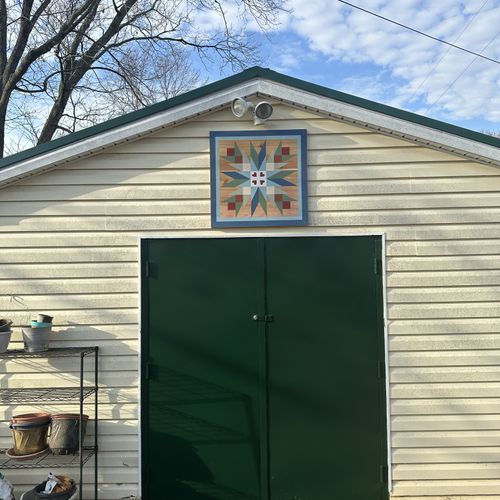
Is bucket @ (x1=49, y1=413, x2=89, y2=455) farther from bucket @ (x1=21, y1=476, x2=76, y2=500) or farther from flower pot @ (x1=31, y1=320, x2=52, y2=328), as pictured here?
flower pot @ (x1=31, y1=320, x2=52, y2=328)

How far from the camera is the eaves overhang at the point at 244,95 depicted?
13.5 feet

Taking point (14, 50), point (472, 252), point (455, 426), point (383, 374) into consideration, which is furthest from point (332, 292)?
point (14, 50)

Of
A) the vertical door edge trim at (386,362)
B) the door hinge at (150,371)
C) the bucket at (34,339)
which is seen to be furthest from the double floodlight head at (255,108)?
the bucket at (34,339)

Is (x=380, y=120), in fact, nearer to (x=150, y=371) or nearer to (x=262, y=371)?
(x=262, y=371)

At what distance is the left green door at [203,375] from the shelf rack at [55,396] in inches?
16.1

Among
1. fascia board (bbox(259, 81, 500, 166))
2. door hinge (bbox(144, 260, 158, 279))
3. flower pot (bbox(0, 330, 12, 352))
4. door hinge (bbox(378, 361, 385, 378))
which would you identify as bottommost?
door hinge (bbox(378, 361, 385, 378))

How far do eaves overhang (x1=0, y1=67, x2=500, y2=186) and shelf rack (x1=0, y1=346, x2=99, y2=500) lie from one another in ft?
5.02

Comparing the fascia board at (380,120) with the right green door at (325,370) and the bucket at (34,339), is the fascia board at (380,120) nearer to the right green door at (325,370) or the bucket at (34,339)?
the right green door at (325,370)

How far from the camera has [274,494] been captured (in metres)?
4.15

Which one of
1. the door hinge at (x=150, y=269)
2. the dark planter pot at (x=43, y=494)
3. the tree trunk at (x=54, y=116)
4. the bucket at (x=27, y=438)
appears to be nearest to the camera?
the dark planter pot at (x=43, y=494)

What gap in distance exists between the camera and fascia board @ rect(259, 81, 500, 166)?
13.6 feet

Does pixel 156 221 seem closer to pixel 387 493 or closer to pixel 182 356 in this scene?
pixel 182 356

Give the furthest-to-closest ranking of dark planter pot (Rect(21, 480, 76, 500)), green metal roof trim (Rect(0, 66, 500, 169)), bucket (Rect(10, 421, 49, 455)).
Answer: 1. green metal roof trim (Rect(0, 66, 500, 169))
2. bucket (Rect(10, 421, 49, 455))
3. dark planter pot (Rect(21, 480, 76, 500))

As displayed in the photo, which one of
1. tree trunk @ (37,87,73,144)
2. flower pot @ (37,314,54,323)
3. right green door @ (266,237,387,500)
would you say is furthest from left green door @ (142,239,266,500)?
tree trunk @ (37,87,73,144)
